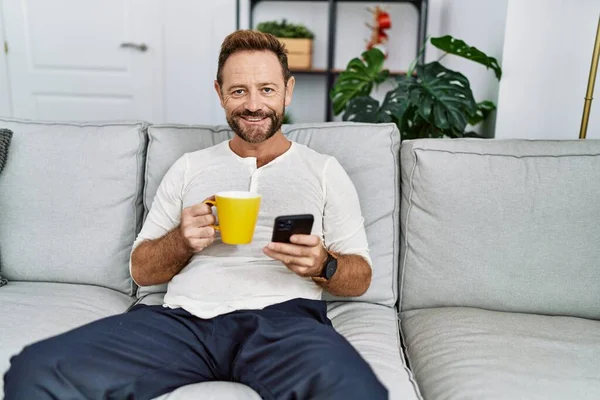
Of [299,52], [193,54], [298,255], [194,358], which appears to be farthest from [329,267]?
[193,54]

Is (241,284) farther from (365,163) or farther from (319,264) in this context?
(365,163)

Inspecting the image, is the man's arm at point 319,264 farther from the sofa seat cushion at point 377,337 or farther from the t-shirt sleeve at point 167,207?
the t-shirt sleeve at point 167,207

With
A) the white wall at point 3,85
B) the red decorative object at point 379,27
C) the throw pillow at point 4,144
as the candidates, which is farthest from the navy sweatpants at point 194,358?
the white wall at point 3,85

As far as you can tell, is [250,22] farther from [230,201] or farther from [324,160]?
[230,201]

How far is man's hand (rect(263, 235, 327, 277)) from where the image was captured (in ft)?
3.64

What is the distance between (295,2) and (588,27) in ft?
7.13

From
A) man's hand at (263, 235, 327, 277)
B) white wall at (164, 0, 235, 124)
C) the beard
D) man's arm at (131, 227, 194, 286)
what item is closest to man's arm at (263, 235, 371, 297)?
man's hand at (263, 235, 327, 277)

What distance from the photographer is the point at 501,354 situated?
123 centimetres

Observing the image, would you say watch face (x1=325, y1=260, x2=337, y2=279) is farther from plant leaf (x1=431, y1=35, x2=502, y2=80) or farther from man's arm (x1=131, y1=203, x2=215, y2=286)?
plant leaf (x1=431, y1=35, x2=502, y2=80)

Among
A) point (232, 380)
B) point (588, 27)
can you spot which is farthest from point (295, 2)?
point (232, 380)

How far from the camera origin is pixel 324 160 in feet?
4.76

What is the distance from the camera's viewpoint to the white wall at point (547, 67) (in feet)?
6.77

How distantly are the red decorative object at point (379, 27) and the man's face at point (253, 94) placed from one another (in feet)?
7.30

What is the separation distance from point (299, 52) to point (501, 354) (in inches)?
105
